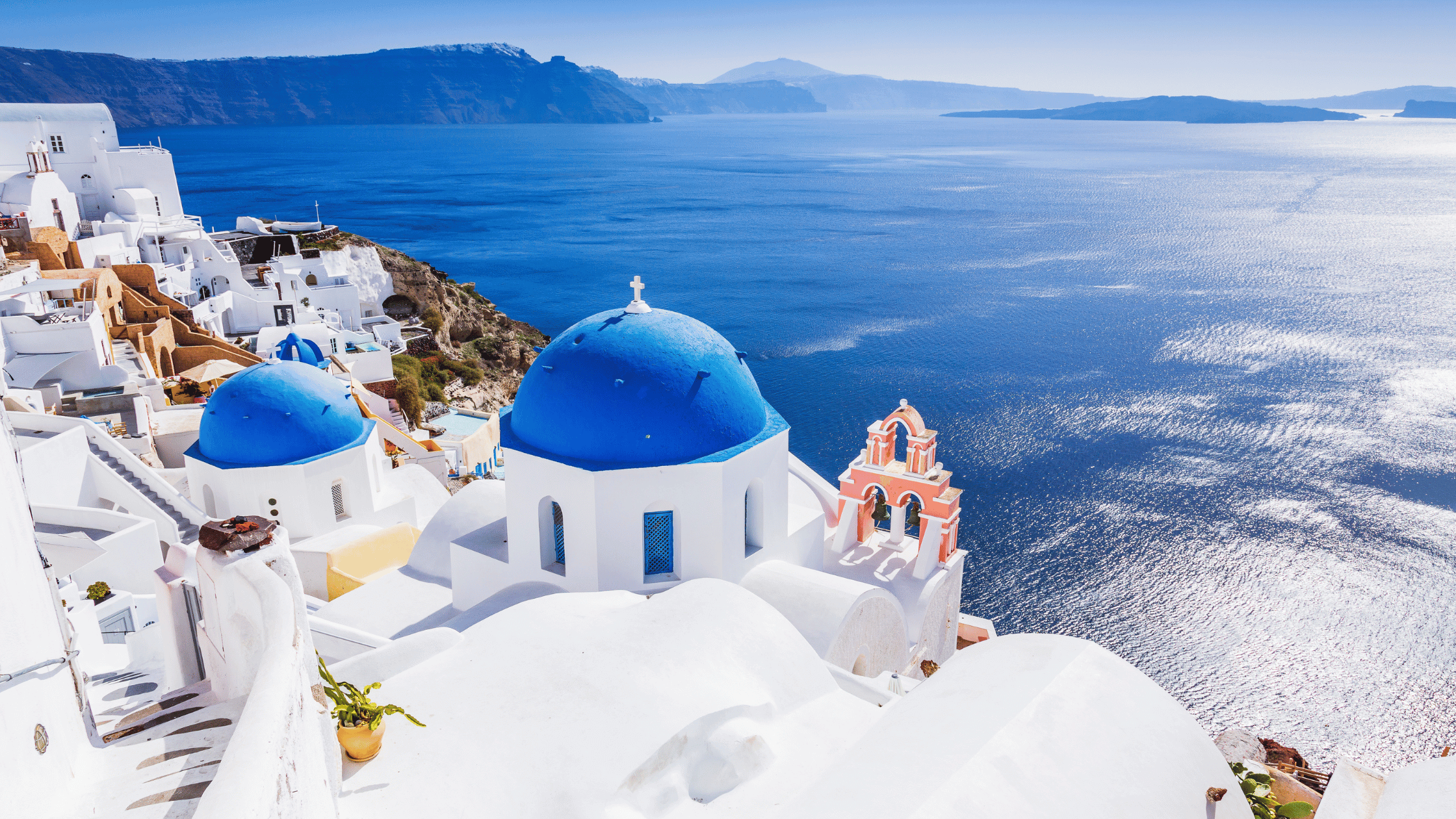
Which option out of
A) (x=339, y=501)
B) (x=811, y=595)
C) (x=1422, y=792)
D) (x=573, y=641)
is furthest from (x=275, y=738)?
(x=339, y=501)

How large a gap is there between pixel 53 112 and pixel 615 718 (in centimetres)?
6104

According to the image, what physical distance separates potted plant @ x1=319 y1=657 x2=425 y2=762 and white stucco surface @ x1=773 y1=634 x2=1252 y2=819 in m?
3.17

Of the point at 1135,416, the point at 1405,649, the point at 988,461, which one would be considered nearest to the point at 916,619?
the point at 1405,649

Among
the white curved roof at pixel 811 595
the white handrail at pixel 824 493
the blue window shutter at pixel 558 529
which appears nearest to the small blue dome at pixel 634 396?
the blue window shutter at pixel 558 529

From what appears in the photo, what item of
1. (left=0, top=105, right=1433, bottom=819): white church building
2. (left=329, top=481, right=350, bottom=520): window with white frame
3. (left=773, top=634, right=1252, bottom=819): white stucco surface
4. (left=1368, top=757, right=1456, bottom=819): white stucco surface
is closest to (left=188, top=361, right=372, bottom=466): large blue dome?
(left=0, top=105, right=1433, bottom=819): white church building

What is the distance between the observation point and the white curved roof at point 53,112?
48.8m

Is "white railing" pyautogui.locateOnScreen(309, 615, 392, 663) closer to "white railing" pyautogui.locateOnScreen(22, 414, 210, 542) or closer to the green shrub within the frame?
"white railing" pyautogui.locateOnScreen(22, 414, 210, 542)

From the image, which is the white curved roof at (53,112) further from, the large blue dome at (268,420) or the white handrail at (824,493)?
the white handrail at (824,493)

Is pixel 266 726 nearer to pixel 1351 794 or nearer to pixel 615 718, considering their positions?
pixel 615 718

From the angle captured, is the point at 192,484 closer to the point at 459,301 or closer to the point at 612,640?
the point at 612,640

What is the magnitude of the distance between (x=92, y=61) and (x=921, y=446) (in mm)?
248167

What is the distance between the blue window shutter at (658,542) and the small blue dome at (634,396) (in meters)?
0.89

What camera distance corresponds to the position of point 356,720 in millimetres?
6703

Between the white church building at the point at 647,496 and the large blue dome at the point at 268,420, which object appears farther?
the large blue dome at the point at 268,420
